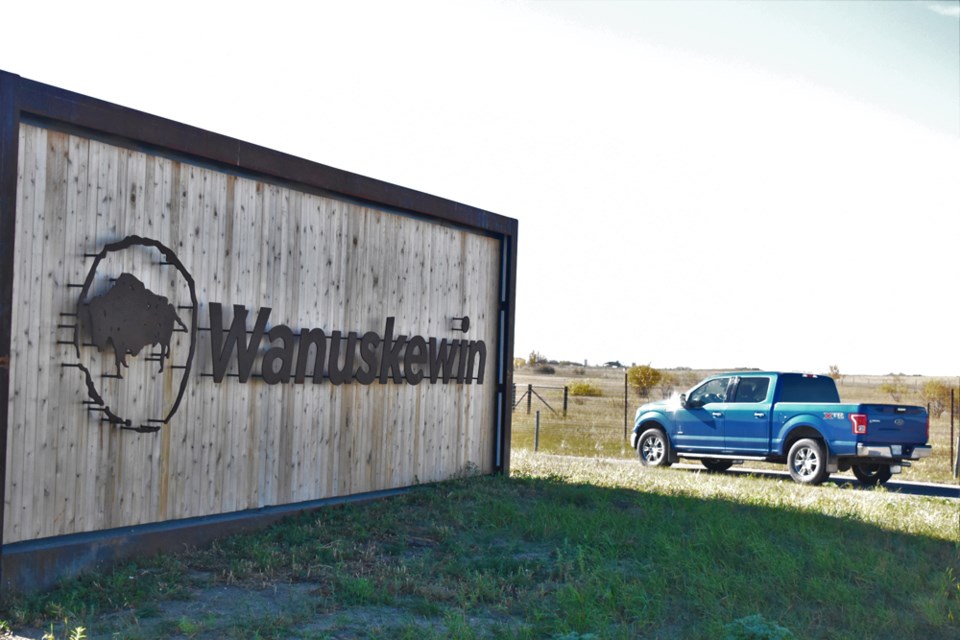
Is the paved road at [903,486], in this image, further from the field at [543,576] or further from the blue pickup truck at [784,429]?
the field at [543,576]

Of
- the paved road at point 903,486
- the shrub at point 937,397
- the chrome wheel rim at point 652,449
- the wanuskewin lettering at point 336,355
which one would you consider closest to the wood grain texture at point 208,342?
the wanuskewin lettering at point 336,355

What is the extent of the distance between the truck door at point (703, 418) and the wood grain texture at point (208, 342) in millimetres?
6095

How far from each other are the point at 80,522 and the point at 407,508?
426cm

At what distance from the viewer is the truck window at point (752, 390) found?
58.9 ft

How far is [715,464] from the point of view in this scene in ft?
65.4

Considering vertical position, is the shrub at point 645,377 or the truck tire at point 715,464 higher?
the shrub at point 645,377

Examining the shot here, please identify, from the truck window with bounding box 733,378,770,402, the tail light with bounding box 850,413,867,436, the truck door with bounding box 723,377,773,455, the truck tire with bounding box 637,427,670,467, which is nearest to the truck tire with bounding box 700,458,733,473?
A: the truck tire with bounding box 637,427,670,467

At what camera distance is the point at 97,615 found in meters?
7.59

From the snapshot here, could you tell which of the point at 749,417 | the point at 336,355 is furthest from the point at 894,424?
the point at 336,355

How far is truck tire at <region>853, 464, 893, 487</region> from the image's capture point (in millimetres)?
17625

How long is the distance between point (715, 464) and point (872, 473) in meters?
3.09

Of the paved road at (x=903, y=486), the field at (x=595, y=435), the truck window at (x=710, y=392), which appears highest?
the truck window at (x=710, y=392)

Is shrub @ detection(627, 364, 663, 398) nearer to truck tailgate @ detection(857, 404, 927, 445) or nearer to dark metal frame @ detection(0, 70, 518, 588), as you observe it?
truck tailgate @ detection(857, 404, 927, 445)

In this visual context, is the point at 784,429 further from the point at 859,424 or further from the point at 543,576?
the point at 543,576
